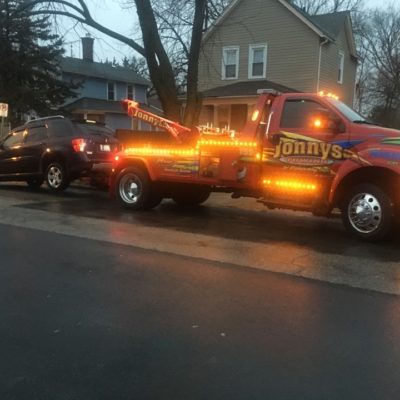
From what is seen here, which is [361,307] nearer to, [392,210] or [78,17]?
[392,210]

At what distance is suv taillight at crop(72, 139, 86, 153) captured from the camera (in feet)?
40.3

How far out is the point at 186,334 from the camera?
419 cm

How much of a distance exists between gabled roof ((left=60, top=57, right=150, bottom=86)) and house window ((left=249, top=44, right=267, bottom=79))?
14738 mm

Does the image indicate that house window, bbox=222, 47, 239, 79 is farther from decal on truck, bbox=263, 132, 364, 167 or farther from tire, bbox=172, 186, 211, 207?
decal on truck, bbox=263, 132, 364, 167

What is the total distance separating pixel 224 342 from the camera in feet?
13.3

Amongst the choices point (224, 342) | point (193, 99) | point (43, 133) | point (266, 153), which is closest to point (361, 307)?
point (224, 342)

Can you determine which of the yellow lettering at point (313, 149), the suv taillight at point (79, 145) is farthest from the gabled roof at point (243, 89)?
the yellow lettering at point (313, 149)

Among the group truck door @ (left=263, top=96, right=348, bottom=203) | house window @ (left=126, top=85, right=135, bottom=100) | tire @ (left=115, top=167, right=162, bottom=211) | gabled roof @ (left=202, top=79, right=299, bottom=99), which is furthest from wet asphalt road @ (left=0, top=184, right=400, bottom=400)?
house window @ (left=126, top=85, right=135, bottom=100)

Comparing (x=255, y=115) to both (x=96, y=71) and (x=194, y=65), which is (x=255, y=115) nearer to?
(x=194, y=65)

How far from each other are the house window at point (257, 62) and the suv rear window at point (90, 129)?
50.5 ft

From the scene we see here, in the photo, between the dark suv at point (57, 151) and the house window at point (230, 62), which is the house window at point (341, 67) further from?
the dark suv at point (57, 151)

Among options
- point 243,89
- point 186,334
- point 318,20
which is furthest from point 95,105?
point 186,334

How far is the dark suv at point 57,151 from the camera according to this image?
12365 millimetres

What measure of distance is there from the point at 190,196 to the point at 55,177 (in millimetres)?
3799
